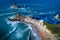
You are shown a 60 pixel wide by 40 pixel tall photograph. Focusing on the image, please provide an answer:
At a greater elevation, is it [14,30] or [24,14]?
[24,14]

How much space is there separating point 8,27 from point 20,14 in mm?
310

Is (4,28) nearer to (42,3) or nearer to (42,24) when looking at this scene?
(42,24)

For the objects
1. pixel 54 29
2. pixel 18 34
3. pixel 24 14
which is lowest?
pixel 18 34

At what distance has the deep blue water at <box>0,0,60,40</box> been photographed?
276cm

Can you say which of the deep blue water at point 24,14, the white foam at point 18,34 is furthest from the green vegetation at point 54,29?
the white foam at point 18,34

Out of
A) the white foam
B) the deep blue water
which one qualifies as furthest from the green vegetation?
the white foam

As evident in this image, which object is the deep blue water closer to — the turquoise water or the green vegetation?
the turquoise water

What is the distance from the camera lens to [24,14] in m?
2.98

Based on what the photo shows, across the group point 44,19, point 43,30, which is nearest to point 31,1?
point 44,19

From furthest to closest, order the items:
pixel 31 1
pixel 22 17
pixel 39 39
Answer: pixel 31 1, pixel 22 17, pixel 39 39

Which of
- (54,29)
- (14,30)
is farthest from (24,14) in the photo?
(54,29)

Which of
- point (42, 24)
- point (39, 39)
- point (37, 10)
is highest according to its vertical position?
point (37, 10)

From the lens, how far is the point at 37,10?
3.04m

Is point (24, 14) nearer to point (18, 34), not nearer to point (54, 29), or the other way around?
point (18, 34)
